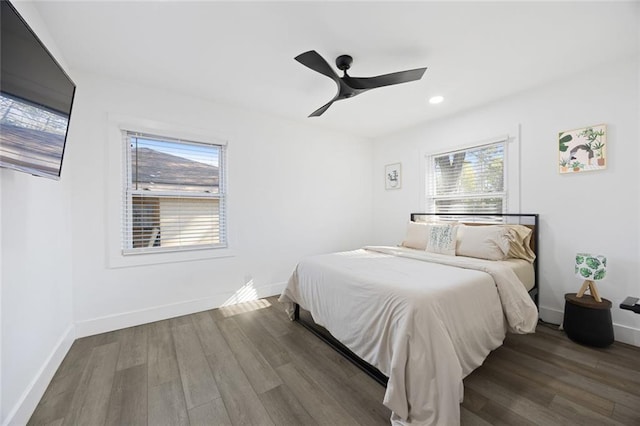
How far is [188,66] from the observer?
2.37 m

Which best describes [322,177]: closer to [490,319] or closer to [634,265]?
[490,319]

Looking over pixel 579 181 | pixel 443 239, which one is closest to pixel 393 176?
pixel 443 239

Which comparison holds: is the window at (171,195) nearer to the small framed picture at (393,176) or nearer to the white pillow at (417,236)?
the white pillow at (417,236)

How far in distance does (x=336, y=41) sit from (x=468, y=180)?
2.50 metres

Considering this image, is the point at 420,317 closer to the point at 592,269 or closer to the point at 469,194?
the point at 592,269

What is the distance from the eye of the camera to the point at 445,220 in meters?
3.54

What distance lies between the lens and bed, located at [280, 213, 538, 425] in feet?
4.47

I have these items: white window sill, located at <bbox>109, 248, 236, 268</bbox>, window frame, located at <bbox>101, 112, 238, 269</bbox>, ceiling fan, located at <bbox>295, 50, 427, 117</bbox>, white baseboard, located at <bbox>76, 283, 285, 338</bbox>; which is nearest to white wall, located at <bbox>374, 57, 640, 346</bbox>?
ceiling fan, located at <bbox>295, 50, 427, 117</bbox>

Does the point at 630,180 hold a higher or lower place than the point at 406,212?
higher

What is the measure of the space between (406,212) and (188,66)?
3426 mm

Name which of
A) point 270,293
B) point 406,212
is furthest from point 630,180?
point 270,293

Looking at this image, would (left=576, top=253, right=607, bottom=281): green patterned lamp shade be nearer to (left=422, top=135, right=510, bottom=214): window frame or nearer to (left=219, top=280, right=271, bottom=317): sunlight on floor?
(left=422, top=135, right=510, bottom=214): window frame

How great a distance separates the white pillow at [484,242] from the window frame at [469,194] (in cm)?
56

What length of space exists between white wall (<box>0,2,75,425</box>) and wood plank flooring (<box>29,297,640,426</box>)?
0.64ft
